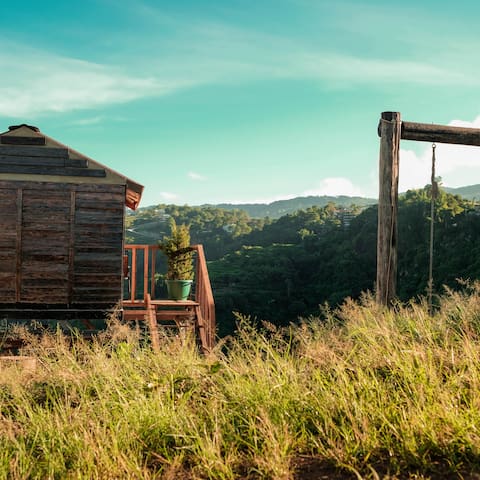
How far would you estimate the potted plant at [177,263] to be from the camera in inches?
451

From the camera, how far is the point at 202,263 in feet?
34.8

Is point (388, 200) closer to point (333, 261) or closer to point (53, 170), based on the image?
point (53, 170)

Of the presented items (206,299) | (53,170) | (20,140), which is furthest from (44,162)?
(206,299)

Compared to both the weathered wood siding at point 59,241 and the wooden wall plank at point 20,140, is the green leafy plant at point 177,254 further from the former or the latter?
the wooden wall plank at point 20,140

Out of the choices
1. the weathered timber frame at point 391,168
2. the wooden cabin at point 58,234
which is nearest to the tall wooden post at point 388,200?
the weathered timber frame at point 391,168

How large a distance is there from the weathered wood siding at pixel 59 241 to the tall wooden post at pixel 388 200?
515 centimetres

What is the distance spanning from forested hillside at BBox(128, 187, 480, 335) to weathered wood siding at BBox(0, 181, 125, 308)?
34.9 meters

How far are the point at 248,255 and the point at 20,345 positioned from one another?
60.2 meters

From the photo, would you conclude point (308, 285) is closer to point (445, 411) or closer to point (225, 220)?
point (225, 220)

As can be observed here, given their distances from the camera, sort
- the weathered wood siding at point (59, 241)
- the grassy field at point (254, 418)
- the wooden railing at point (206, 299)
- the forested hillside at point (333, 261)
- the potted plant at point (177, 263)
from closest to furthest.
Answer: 1. the grassy field at point (254, 418)
2. the wooden railing at point (206, 299)
3. the weathered wood siding at point (59, 241)
4. the potted plant at point (177, 263)
5. the forested hillside at point (333, 261)

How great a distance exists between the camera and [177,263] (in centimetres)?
1153

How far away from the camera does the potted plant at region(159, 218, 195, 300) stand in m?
11.4

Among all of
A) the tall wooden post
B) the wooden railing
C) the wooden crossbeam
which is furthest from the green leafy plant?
the tall wooden post

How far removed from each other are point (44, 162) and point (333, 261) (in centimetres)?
5081
